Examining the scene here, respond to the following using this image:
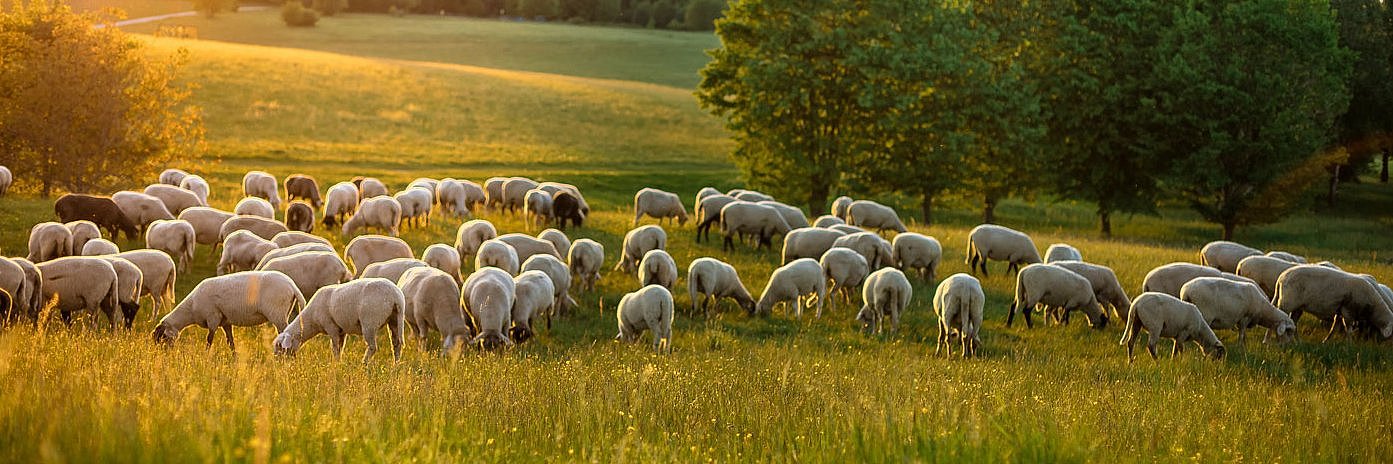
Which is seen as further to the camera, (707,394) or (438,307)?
(438,307)

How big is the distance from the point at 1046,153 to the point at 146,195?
31.7m

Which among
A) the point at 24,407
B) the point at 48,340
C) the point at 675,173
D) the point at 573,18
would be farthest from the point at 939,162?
the point at 573,18

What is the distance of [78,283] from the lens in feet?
46.3

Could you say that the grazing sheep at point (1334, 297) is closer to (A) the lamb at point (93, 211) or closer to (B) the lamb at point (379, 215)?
(B) the lamb at point (379, 215)

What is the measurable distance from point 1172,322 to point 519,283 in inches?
360

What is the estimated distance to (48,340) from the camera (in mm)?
10109

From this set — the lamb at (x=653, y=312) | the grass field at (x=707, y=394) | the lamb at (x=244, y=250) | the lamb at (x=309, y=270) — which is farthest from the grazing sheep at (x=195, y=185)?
the lamb at (x=653, y=312)

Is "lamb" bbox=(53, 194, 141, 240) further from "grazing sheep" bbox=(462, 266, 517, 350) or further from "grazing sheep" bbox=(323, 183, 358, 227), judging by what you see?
"grazing sheep" bbox=(462, 266, 517, 350)

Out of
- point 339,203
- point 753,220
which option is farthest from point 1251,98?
point 339,203

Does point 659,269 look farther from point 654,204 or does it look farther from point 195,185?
point 195,185

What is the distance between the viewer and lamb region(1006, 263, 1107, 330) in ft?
55.5

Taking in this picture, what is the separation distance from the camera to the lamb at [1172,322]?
14719 mm

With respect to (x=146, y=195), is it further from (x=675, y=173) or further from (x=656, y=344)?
(x=675, y=173)

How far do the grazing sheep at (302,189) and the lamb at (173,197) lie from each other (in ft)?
22.9
